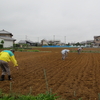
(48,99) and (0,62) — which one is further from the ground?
(0,62)

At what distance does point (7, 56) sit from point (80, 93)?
2.92 meters

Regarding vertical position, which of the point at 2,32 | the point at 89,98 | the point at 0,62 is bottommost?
the point at 89,98

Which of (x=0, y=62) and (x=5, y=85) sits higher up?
(x=0, y=62)

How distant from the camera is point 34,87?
14.3ft

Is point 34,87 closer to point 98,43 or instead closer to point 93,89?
point 93,89

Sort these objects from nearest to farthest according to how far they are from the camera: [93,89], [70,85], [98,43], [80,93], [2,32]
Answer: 1. [80,93]
2. [93,89]
3. [70,85]
4. [2,32]
5. [98,43]

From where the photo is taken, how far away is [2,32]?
45.9 m

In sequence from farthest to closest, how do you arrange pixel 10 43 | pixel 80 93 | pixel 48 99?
pixel 10 43 < pixel 80 93 < pixel 48 99

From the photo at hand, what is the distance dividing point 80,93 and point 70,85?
74 cm

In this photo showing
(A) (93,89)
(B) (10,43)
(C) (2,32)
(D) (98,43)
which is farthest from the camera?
(D) (98,43)

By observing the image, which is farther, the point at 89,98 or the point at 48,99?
the point at 89,98

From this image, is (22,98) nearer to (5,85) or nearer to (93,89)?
(5,85)

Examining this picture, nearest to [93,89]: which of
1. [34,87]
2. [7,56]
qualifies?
[34,87]

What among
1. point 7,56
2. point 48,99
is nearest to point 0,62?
point 7,56
